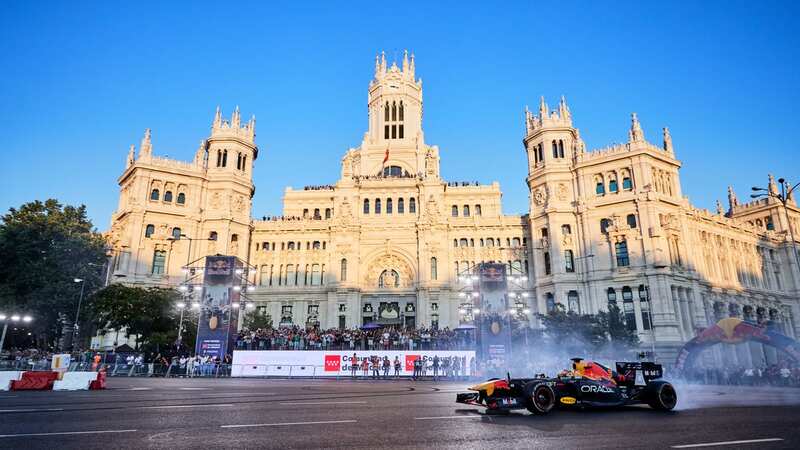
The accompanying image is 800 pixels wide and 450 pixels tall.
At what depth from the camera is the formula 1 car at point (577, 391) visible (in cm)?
1229

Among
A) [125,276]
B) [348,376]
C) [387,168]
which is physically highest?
[387,168]

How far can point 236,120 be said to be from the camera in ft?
209

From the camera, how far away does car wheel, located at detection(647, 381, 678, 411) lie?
1290cm

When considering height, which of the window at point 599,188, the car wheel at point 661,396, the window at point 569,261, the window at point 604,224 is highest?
the window at point 599,188

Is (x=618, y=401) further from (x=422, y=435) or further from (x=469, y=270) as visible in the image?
(x=469, y=270)

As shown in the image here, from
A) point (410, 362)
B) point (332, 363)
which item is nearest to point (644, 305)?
point (410, 362)

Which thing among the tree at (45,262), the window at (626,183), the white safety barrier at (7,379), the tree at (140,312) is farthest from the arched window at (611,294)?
the tree at (45,262)

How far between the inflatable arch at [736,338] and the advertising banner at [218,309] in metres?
32.8

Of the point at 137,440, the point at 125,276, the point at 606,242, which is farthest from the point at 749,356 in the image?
the point at 125,276

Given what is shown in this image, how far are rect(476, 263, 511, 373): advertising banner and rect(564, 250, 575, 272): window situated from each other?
18.5 m

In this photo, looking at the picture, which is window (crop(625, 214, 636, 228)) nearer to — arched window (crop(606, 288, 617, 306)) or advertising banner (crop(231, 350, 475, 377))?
arched window (crop(606, 288, 617, 306))

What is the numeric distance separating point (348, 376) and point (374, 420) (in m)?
25.4

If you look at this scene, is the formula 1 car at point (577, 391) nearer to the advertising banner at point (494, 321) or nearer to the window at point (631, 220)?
the advertising banner at point (494, 321)

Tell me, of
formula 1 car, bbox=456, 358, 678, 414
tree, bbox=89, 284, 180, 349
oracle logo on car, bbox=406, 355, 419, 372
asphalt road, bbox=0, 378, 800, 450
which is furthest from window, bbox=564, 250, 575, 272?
formula 1 car, bbox=456, 358, 678, 414
